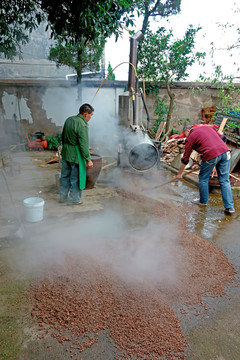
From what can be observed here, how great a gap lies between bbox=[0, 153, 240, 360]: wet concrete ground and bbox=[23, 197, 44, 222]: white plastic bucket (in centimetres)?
13

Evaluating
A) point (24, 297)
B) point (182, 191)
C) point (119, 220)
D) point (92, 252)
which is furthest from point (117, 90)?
point (24, 297)

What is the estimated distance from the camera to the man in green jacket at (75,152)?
4.89 meters

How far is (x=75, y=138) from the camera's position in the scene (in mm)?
4945

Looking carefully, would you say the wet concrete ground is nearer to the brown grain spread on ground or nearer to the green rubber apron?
the brown grain spread on ground

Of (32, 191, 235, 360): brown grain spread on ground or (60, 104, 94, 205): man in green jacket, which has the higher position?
(60, 104, 94, 205): man in green jacket

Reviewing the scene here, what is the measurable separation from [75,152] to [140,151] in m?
2.35

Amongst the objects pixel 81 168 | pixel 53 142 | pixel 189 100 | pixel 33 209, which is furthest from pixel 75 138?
pixel 189 100

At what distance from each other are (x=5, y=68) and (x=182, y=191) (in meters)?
14.5

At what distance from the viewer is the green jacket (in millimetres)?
4863

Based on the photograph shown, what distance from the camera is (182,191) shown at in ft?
21.6

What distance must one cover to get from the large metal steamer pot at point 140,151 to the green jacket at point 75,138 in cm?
187

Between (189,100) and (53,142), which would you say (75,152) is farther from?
(189,100)

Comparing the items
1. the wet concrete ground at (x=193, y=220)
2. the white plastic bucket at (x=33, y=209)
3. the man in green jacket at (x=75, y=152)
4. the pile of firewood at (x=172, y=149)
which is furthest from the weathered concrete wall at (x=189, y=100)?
the white plastic bucket at (x=33, y=209)

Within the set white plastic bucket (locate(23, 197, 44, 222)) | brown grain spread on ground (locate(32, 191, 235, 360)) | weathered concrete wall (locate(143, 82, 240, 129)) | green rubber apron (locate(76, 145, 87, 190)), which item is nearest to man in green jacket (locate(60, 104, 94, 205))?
green rubber apron (locate(76, 145, 87, 190))
